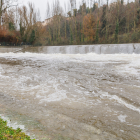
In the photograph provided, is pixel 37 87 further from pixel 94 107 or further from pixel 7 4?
pixel 7 4

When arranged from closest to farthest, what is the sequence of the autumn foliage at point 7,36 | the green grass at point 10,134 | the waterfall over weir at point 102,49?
the green grass at point 10,134
the waterfall over weir at point 102,49
the autumn foliage at point 7,36

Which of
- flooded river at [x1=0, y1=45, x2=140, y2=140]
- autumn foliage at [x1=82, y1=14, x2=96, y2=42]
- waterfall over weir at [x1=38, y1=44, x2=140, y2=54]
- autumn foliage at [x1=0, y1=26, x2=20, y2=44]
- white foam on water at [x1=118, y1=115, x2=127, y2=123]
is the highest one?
autumn foliage at [x1=82, y1=14, x2=96, y2=42]

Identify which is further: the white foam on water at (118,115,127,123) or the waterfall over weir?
the waterfall over weir

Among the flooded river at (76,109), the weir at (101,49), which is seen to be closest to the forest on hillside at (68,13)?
the weir at (101,49)

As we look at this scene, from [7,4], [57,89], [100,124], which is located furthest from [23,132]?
[7,4]

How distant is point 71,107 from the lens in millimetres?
3168


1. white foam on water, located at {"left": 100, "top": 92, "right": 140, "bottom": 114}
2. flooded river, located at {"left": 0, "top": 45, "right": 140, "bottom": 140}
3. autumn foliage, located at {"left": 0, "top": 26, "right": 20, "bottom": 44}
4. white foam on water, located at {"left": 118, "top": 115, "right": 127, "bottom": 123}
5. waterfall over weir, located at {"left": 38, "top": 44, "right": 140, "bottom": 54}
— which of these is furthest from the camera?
autumn foliage, located at {"left": 0, "top": 26, "right": 20, "bottom": 44}

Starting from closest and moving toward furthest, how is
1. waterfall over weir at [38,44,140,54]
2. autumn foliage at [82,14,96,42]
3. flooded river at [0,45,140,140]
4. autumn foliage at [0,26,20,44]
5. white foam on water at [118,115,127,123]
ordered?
1. flooded river at [0,45,140,140]
2. white foam on water at [118,115,127,123]
3. waterfall over weir at [38,44,140,54]
4. autumn foliage at [0,26,20,44]
5. autumn foliage at [82,14,96,42]

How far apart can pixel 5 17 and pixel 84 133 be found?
89.3 feet

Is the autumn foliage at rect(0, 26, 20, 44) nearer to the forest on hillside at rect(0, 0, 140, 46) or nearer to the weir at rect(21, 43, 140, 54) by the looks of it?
the forest on hillside at rect(0, 0, 140, 46)

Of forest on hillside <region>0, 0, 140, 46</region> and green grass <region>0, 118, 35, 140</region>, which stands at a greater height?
forest on hillside <region>0, 0, 140, 46</region>

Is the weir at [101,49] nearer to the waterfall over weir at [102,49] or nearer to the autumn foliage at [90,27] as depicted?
the waterfall over weir at [102,49]

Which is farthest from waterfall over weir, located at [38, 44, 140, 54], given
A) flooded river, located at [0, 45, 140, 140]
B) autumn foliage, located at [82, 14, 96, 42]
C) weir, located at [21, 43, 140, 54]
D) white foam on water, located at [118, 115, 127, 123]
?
autumn foliage, located at [82, 14, 96, 42]

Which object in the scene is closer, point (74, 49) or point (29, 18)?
point (74, 49)
